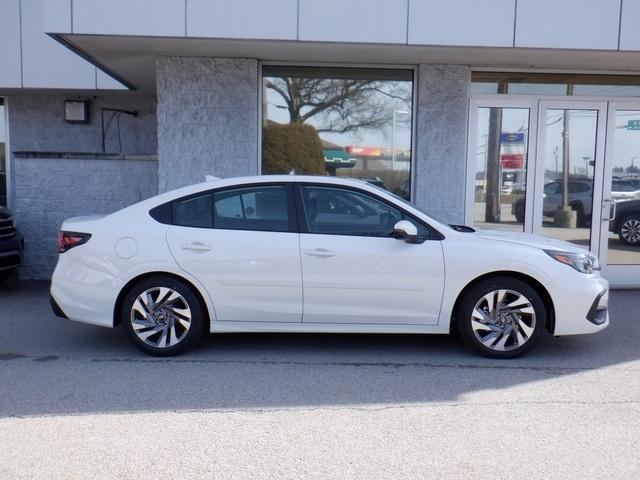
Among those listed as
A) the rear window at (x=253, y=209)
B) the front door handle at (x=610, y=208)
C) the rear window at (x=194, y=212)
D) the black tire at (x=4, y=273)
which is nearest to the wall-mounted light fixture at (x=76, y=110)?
the black tire at (x=4, y=273)

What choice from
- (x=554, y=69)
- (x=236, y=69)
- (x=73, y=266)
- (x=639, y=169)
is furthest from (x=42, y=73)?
(x=639, y=169)

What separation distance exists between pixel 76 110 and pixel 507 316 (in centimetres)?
842

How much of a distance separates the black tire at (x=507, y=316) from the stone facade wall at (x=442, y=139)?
3.25m

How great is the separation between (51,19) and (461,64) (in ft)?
16.2

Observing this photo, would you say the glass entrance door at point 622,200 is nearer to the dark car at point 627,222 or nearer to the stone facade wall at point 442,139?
the dark car at point 627,222

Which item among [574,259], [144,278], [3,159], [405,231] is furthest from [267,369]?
[3,159]

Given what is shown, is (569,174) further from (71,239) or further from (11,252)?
(11,252)

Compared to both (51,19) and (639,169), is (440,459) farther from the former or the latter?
(639,169)

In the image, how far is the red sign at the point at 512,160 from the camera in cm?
898

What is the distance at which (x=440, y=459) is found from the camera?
377 cm

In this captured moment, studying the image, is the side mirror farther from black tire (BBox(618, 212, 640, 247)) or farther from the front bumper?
black tire (BBox(618, 212, 640, 247))

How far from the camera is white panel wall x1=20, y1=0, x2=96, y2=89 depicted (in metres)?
10.2

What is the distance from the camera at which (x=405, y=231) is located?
215 inches

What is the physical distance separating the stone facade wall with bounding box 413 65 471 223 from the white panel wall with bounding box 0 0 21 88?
6242 mm
